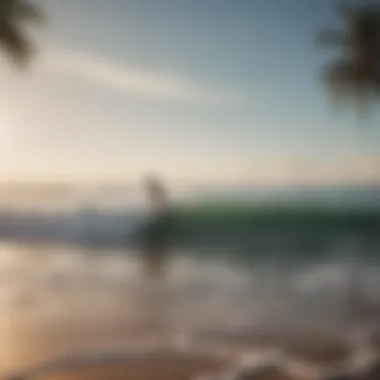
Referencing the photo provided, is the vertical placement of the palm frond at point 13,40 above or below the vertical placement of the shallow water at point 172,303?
above

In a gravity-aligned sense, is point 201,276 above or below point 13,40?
below

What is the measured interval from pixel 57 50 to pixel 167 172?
0.28 metres

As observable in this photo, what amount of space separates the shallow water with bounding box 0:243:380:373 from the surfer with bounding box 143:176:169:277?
2cm

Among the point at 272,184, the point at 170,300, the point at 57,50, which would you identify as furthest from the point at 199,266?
the point at 57,50

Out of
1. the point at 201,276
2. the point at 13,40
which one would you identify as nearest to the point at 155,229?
the point at 201,276

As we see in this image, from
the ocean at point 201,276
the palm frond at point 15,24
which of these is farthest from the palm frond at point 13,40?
the ocean at point 201,276

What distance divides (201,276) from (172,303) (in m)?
0.07

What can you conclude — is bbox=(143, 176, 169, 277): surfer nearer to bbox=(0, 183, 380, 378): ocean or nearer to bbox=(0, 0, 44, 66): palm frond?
bbox=(0, 183, 380, 378): ocean

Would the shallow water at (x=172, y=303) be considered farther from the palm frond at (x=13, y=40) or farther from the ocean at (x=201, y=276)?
the palm frond at (x=13, y=40)

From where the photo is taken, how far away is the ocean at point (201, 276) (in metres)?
0.96

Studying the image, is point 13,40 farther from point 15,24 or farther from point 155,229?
point 155,229

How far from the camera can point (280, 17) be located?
1.02 meters

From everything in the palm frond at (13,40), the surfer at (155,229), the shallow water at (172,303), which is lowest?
the shallow water at (172,303)

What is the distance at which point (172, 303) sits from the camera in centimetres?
98
